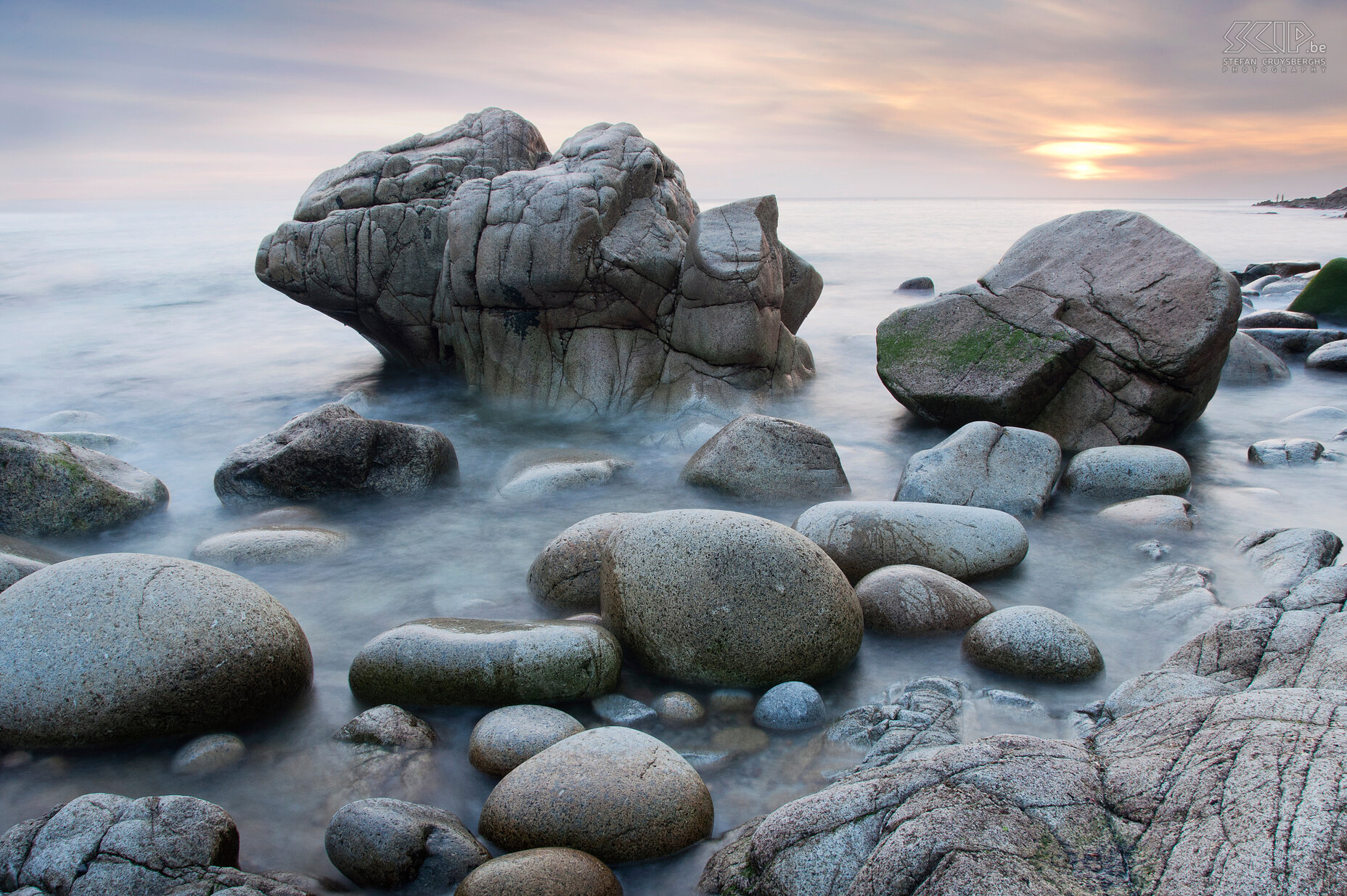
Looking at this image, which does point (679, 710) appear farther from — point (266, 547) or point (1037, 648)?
point (266, 547)

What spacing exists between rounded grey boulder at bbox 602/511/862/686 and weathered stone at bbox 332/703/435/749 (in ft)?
3.31

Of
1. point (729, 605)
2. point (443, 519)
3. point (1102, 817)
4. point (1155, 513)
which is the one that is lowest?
point (443, 519)

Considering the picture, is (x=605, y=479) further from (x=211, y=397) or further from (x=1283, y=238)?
(x=1283, y=238)

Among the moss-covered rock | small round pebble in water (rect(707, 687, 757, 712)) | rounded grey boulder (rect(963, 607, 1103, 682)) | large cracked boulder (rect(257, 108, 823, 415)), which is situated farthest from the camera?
the moss-covered rock

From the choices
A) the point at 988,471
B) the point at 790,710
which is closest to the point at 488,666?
the point at 790,710

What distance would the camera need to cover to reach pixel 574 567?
192 inches

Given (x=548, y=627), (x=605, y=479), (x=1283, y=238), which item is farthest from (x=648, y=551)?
(x=1283, y=238)

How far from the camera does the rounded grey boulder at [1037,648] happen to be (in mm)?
4020

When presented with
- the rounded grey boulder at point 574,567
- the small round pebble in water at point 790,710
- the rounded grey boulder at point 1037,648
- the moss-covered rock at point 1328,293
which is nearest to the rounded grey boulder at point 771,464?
the rounded grey boulder at point 574,567

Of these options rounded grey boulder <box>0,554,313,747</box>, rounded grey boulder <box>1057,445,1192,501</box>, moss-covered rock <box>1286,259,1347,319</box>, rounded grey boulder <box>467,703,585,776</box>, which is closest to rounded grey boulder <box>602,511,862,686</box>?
rounded grey boulder <box>467,703,585,776</box>

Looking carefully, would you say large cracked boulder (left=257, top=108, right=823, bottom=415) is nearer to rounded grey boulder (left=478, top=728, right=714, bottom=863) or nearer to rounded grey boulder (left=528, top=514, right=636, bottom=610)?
rounded grey boulder (left=528, top=514, right=636, bottom=610)

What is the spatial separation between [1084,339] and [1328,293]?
971cm

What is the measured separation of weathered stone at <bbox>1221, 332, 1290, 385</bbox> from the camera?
10531mm

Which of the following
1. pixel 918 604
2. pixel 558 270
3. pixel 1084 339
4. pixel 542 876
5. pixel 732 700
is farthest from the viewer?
pixel 558 270
